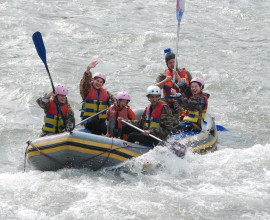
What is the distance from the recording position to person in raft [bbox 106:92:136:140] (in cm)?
894

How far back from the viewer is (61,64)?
1520 cm

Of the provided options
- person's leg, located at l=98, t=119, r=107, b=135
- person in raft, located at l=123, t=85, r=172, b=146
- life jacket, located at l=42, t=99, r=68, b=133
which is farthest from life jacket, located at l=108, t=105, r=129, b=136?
life jacket, located at l=42, t=99, r=68, b=133

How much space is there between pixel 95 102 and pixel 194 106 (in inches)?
64.7

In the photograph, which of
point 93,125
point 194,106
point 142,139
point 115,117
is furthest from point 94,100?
point 194,106

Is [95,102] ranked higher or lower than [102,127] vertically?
higher

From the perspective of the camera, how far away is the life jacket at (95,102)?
9.53m

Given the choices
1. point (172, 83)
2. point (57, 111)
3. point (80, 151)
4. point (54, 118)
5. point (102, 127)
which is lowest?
point (80, 151)

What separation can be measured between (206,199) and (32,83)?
24.1 ft

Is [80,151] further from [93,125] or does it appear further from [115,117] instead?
[93,125]

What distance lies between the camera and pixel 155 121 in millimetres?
8844

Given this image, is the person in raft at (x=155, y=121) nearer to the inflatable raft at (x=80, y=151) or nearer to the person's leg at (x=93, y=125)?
the inflatable raft at (x=80, y=151)

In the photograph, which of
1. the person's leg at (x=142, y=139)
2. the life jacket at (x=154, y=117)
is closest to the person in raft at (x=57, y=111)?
the person's leg at (x=142, y=139)

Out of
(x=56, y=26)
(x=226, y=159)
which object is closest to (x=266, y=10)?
(x=56, y=26)

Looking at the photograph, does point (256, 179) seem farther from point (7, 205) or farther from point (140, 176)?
point (7, 205)
